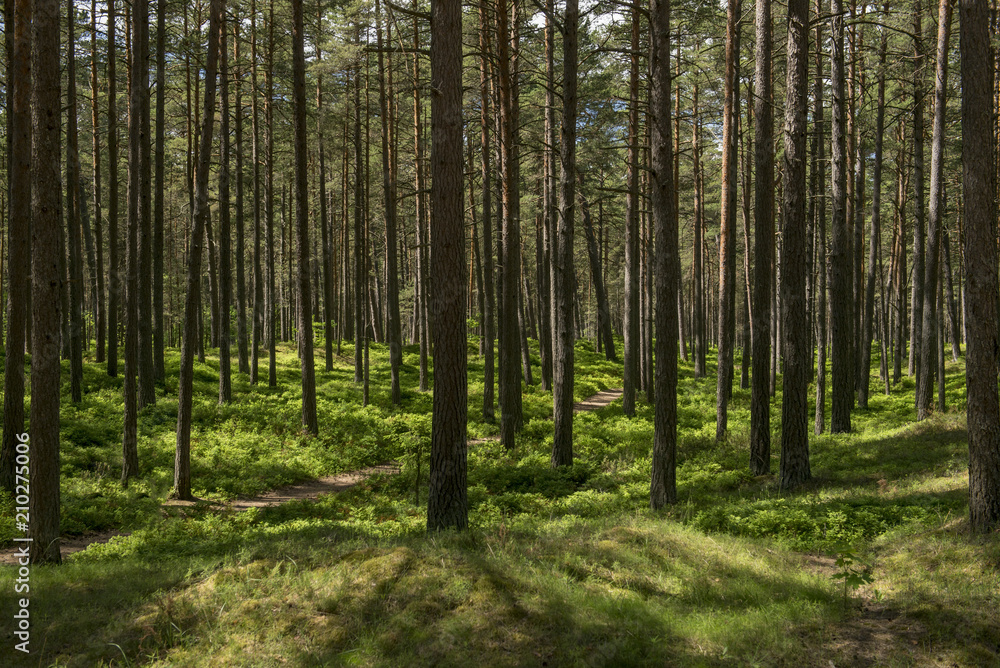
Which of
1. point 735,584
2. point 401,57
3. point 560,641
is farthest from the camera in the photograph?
point 401,57

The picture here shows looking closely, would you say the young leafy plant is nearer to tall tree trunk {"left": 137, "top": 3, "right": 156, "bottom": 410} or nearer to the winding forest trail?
the winding forest trail

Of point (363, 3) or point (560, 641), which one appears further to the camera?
point (363, 3)

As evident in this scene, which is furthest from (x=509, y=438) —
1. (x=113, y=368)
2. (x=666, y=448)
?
(x=113, y=368)

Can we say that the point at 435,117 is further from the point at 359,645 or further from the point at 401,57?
the point at 401,57

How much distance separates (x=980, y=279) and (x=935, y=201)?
9.36 m

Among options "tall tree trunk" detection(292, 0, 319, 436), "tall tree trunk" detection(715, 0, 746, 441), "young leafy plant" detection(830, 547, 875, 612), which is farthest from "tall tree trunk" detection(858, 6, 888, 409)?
"tall tree trunk" detection(292, 0, 319, 436)

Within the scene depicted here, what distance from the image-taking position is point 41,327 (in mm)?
6742

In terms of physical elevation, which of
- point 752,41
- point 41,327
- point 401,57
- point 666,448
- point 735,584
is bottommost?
point 735,584

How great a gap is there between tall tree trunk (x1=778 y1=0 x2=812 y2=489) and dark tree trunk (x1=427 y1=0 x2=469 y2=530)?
6.10m

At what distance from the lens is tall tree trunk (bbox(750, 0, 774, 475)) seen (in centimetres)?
1097

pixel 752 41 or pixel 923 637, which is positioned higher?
pixel 752 41

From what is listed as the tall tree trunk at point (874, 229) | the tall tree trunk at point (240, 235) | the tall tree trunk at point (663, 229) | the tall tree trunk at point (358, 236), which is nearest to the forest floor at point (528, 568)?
the tall tree trunk at point (663, 229)

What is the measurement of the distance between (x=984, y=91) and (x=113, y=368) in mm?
21425

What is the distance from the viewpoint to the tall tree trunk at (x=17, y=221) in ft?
29.2
